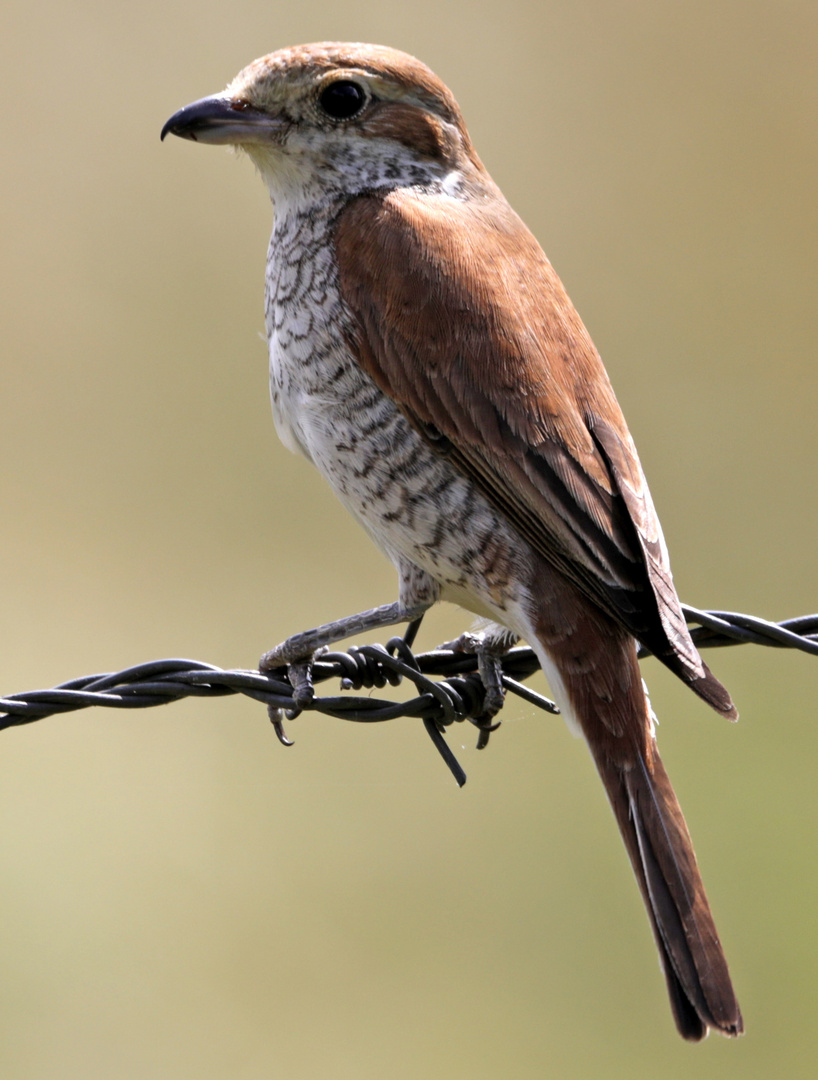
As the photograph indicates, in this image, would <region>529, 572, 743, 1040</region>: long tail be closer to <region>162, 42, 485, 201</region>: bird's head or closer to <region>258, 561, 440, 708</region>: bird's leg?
<region>258, 561, 440, 708</region>: bird's leg

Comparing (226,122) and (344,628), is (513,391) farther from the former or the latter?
(226,122)

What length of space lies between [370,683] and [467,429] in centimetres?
61

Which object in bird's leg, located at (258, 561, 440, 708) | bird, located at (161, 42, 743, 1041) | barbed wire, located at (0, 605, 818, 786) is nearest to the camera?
barbed wire, located at (0, 605, 818, 786)

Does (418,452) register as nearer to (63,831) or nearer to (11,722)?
(11,722)

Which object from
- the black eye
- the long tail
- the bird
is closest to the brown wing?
the bird

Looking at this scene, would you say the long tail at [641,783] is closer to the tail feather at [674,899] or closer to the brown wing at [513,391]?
the tail feather at [674,899]

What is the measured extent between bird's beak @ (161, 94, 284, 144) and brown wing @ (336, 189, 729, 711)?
1.22 ft

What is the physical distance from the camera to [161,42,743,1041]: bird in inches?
100

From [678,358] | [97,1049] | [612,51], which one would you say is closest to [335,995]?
[97,1049]

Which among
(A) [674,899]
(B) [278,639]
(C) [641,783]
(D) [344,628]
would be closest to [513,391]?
(D) [344,628]

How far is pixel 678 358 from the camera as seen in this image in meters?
7.35

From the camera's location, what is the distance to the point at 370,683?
2631 millimetres

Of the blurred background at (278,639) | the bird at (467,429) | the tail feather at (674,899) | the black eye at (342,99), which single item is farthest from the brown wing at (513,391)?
the blurred background at (278,639)

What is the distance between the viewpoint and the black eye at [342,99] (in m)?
3.17
